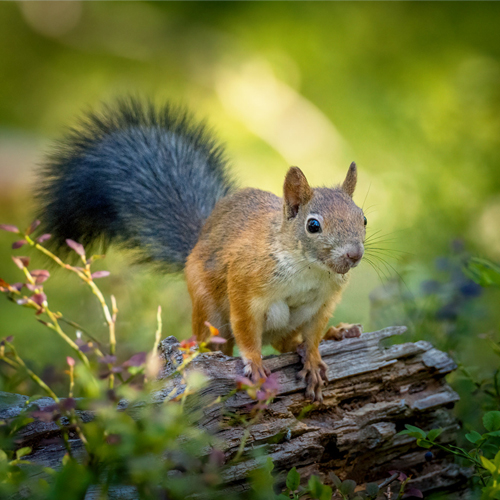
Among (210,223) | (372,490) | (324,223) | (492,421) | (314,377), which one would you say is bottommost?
(372,490)

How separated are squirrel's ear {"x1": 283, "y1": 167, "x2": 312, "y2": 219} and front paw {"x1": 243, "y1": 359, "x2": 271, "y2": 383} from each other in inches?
14.1

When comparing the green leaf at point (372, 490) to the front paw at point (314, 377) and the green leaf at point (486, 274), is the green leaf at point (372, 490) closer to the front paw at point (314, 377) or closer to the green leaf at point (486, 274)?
the front paw at point (314, 377)

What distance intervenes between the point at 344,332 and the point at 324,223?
1.40 feet


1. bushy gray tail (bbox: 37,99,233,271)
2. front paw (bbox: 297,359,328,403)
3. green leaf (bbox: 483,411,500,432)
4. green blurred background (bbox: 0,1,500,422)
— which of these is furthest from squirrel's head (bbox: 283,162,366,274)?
green blurred background (bbox: 0,1,500,422)

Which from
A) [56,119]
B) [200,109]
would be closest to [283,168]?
[200,109]

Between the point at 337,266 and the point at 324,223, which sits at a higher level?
the point at 324,223

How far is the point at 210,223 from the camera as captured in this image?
1690 millimetres

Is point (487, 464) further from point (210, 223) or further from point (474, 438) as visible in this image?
point (210, 223)

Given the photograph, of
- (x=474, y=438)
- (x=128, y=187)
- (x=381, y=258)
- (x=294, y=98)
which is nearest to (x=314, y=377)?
(x=474, y=438)

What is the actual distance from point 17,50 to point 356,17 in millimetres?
2631

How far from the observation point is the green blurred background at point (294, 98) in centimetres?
250

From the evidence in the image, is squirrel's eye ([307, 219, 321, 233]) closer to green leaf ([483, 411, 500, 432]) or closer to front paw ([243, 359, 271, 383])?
front paw ([243, 359, 271, 383])

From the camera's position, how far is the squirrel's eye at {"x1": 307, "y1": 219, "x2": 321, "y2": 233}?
1.28 m

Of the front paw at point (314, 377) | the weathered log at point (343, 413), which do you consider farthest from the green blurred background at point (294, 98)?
the front paw at point (314, 377)
